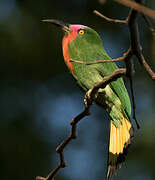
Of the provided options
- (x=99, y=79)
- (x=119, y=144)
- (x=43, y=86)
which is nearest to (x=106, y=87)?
(x=99, y=79)

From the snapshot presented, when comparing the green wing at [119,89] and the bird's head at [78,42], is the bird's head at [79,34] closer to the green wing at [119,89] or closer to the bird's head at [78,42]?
the bird's head at [78,42]

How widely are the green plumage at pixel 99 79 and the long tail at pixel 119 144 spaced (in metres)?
0.05

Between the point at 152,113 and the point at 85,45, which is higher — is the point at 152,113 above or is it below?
below

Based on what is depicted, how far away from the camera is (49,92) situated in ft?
22.3

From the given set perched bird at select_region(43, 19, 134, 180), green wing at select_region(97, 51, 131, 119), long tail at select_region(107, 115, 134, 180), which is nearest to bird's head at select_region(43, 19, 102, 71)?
perched bird at select_region(43, 19, 134, 180)

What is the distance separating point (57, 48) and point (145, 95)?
5.17 feet

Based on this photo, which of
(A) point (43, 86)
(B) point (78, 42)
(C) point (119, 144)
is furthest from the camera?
(A) point (43, 86)

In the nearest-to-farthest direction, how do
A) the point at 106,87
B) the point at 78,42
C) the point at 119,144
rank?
the point at 119,144
the point at 106,87
the point at 78,42

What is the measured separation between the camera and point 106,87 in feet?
10.1

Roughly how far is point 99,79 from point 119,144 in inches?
20.4

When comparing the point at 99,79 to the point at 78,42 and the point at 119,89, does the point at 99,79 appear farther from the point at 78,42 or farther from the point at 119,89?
the point at 78,42

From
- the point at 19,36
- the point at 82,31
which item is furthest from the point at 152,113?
the point at 82,31

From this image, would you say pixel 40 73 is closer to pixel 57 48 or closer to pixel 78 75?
pixel 57 48

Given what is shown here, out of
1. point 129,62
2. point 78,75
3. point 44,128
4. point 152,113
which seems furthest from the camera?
point 44,128
